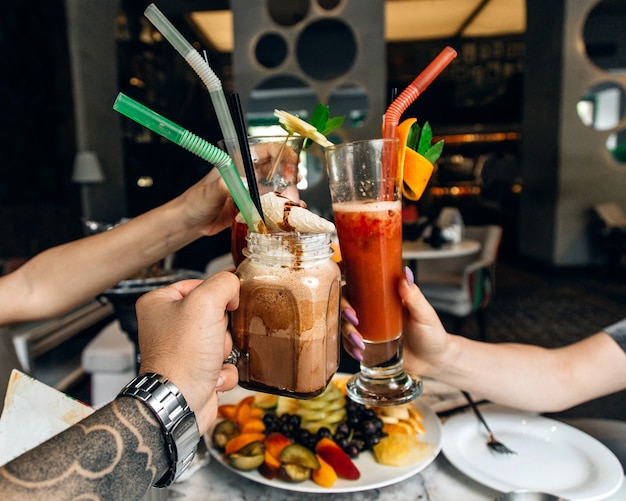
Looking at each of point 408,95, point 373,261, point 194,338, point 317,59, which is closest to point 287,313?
point 194,338

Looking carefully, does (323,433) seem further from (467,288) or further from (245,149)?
(467,288)

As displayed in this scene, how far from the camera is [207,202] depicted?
111 centimetres

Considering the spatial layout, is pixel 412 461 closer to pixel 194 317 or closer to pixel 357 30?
pixel 194 317

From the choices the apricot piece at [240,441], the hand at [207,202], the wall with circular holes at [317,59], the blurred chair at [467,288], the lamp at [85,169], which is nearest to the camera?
the apricot piece at [240,441]

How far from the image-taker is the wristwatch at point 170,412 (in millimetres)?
567

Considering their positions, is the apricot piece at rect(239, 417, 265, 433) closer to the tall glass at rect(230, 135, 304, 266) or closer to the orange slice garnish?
the tall glass at rect(230, 135, 304, 266)

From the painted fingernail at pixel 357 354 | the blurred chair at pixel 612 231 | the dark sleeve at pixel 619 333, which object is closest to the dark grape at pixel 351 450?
the painted fingernail at pixel 357 354

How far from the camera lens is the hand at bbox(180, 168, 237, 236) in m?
1.08

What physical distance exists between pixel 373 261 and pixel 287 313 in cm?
22

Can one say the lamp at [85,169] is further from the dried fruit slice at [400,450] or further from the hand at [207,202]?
the dried fruit slice at [400,450]

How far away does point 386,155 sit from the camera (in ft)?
2.34

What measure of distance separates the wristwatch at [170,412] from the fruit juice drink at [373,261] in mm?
330

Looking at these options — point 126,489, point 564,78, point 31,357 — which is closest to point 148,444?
point 126,489

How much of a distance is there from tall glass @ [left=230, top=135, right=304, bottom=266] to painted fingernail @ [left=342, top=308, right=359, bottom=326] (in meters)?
0.19
